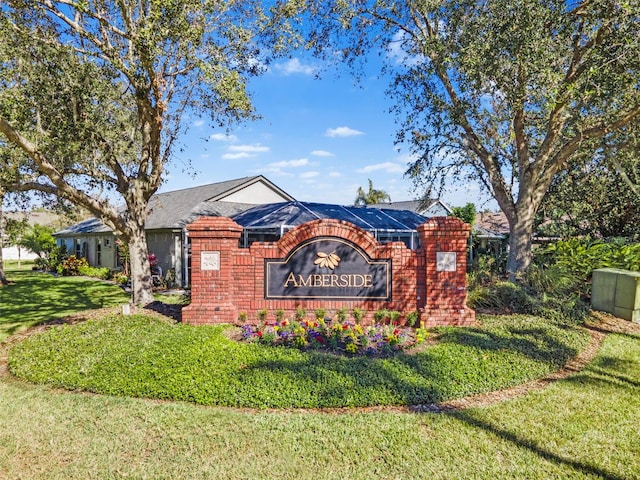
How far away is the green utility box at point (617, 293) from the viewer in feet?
31.0

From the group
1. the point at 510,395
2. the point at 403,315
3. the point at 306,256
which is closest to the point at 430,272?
the point at 403,315

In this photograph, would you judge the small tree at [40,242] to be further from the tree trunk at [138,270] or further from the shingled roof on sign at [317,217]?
the tree trunk at [138,270]

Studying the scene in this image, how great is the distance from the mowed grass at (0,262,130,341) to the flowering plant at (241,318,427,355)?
19.6 ft

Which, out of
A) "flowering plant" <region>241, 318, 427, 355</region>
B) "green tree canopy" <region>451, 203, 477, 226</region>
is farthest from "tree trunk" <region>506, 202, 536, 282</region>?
"green tree canopy" <region>451, 203, 477, 226</region>

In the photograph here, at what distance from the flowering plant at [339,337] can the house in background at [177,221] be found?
Answer: 9.77 m

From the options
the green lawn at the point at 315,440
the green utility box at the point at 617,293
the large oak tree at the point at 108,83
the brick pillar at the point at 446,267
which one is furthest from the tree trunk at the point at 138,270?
the green utility box at the point at 617,293

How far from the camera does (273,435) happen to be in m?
4.20

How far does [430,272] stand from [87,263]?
23.0 metres

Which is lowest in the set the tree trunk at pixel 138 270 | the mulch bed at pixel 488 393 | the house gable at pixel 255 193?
the mulch bed at pixel 488 393

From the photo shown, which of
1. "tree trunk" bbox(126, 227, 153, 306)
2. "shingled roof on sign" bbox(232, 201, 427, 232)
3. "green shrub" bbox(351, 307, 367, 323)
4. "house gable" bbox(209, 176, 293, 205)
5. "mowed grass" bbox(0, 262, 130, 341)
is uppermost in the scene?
"house gable" bbox(209, 176, 293, 205)

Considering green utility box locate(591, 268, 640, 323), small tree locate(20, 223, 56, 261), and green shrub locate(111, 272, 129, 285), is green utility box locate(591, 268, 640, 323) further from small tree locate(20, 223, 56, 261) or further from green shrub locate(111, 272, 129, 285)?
small tree locate(20, 223, 56, 261)

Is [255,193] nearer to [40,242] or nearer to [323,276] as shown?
[323,276]

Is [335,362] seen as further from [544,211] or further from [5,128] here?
[544,211]

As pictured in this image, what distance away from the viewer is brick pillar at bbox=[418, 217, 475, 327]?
8438mm
